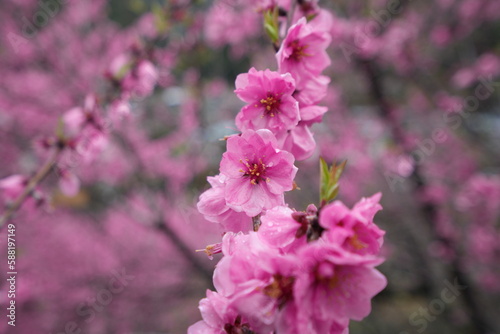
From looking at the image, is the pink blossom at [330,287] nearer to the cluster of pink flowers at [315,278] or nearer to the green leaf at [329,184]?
the cluster of pink flowers at [315,278]

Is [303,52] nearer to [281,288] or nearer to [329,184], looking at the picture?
[329,184]

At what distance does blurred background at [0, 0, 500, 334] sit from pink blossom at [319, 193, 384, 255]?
9.10 ft

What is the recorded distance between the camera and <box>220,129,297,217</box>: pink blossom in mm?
820

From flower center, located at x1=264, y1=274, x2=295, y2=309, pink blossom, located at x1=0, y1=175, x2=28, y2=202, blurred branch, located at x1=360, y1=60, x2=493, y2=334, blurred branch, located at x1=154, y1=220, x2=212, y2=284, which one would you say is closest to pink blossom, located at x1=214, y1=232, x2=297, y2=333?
flower center, located at x1=264, y1=274, x2=295, y2=309

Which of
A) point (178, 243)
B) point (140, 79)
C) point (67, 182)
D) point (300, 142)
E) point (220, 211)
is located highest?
point (140, 79)

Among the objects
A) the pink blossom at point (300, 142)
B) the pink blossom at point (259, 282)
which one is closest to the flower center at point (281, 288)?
the pink blossom at point (259, 282)

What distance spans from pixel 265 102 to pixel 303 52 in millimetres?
259

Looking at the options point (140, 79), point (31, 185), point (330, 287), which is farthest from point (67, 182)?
point (330, 287)

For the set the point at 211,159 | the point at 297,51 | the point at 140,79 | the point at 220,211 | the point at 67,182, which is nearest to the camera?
the point at 220,211

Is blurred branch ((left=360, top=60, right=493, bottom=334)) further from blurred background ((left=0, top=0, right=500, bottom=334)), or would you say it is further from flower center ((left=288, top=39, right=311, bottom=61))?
flower center ((left=288, top=39, right=311, bottom=61))

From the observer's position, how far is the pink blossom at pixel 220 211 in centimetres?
85

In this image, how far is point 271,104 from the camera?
0.89m

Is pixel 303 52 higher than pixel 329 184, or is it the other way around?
pixel 303 52

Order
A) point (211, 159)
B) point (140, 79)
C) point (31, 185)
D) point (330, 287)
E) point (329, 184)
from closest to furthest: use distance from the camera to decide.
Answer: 1. point (330, 287)
2. point (329, 184)
3. point (31, 185)
4. point (140, 79)
5. point (211, 159)
